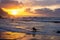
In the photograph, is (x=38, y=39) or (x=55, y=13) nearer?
(x=38, y=39)

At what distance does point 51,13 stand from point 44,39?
6618 cm

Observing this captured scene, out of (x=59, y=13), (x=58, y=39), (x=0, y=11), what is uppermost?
(x=0, y=11)

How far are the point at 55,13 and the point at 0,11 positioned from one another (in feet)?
95.9

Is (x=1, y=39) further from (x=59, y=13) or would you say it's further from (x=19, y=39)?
(x=59, y=13)

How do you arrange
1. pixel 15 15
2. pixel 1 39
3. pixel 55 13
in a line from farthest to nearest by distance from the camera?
pixel 55 13, pixel 15 15, pixel 1 39

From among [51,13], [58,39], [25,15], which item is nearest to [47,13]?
[51,13]

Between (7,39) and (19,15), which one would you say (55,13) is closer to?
(19,15)

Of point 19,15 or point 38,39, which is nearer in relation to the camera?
point 38,39

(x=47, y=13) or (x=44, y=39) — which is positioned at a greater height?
(x=47, y=13)

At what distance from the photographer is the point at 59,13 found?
7969 cm

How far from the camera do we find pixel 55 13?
78.9 meters

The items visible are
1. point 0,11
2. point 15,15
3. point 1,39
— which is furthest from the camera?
point 0,11

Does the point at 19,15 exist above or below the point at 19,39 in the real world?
above

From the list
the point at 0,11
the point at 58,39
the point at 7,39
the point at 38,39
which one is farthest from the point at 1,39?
the point at 0,11
